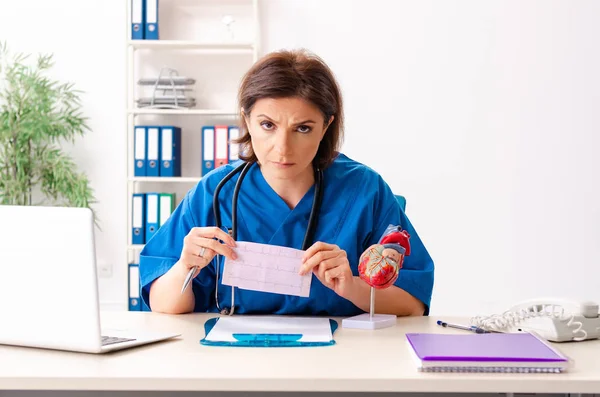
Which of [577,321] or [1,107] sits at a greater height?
[1,107]

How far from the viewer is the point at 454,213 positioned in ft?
13.9

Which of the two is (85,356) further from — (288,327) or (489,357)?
(489,357)

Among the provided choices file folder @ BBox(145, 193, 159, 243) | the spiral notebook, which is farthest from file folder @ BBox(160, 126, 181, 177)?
the spiral notebook

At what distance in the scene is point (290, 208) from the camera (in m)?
1.82

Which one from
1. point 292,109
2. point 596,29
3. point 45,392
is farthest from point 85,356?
point 596,29

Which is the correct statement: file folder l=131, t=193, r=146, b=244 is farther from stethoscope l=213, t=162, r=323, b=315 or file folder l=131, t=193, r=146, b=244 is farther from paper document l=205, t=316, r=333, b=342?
paper document l=205, t=316, r=333, b=342

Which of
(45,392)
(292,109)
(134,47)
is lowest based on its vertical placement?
(45,392)

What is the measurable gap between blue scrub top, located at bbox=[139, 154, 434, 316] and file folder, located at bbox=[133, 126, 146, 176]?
7.55 ft

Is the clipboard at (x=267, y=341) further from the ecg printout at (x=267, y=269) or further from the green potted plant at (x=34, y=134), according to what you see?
the green potted plant at (x=34, y=134)

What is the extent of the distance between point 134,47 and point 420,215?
178 centimetres

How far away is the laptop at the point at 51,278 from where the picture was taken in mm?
1215

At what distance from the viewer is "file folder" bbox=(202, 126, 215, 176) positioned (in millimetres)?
4090

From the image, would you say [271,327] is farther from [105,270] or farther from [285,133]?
[105,270]

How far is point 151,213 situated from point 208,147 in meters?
0.46
